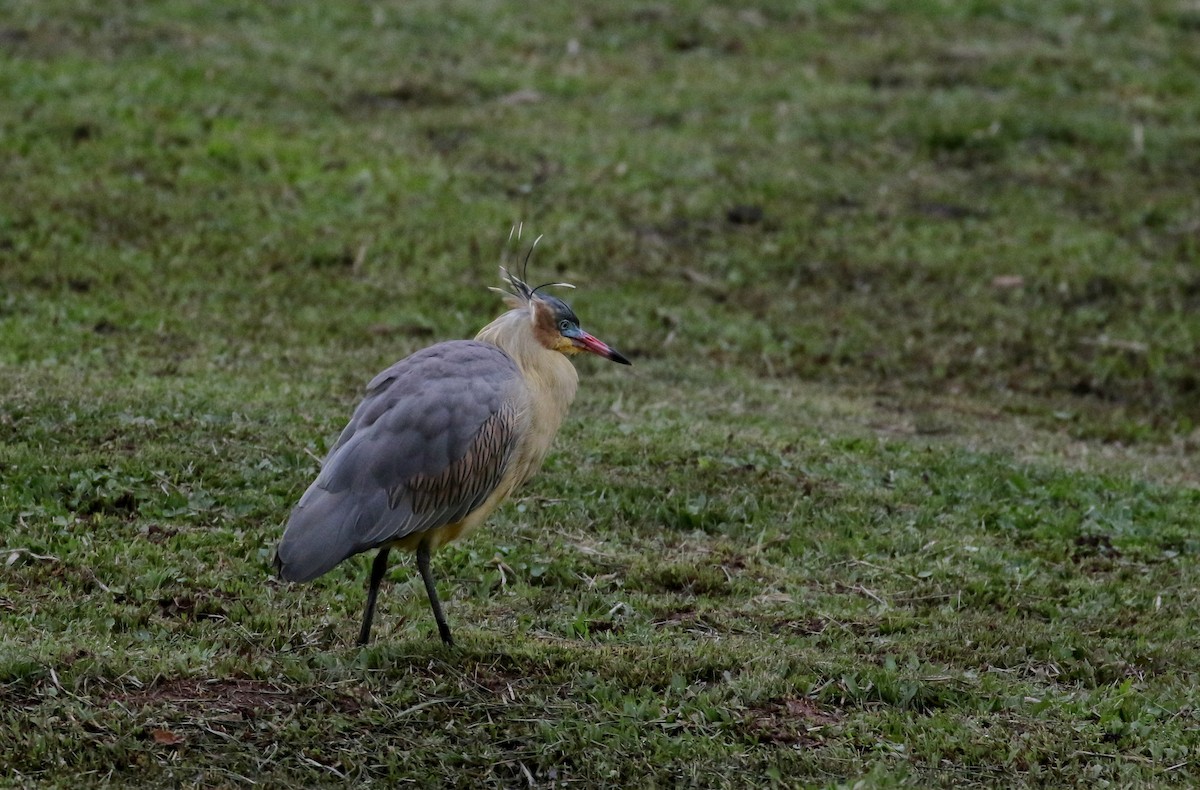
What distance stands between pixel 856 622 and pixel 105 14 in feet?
46.2

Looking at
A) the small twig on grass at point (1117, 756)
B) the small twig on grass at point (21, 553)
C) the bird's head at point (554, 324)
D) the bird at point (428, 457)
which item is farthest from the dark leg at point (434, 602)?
the small twig on grass at point (1117, 756)

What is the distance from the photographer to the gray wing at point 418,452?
646 centimetres

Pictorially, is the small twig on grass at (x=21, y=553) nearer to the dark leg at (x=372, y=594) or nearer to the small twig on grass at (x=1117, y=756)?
the dark leg at (x=372, y=594)

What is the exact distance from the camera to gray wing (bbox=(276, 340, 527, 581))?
6461mm

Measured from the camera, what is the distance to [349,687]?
246 inches

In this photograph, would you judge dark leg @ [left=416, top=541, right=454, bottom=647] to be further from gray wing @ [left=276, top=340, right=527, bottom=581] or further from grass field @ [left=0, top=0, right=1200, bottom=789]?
gray wing @ [left=276, top=340, right=527, bottom=581]

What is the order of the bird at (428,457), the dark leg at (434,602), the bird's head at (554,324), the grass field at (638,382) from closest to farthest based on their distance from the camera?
1. the grass field at (638,382)
2. the bird at (428,457)
3. the dark leg at (434,602)
4. the bird's head at (554,324)

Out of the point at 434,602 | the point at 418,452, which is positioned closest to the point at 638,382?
the point at 418,452

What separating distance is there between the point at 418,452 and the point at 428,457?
0.05 meters

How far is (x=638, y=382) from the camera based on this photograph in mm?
11977

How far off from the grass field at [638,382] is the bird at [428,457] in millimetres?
484

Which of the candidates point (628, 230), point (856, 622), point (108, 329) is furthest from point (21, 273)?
point (856, 622)

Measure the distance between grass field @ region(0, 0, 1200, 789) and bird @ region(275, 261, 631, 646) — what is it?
0.48 meters

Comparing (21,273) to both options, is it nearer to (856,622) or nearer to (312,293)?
(312,293)
